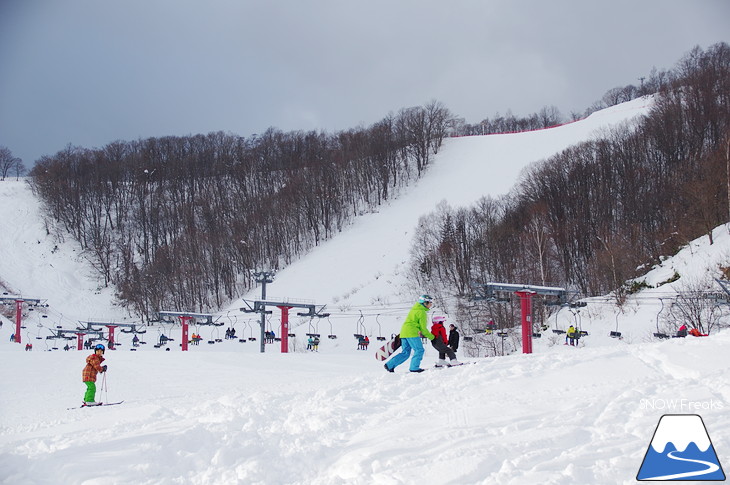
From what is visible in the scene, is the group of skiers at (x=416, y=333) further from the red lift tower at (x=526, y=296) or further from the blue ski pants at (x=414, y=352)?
the red lift tower at (x=526, y=296)

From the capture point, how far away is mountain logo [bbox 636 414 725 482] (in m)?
4.45

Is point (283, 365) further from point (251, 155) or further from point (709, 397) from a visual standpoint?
point (251, 155)

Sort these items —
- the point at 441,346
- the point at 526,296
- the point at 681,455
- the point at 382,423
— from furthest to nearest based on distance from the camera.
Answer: the point at 526,296 < the point at 441,346 < the point at 382,423 < the point at 681,455

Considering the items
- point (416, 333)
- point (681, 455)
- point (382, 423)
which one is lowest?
point (382, 423)

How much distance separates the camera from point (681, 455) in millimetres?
4633

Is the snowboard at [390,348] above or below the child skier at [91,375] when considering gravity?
above

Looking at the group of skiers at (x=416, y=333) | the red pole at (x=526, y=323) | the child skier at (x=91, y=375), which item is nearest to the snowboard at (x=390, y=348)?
the group of skiers at (x=416, y=333)

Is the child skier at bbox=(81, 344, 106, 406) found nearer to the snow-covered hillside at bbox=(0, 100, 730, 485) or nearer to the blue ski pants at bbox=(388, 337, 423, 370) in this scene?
the snow-covered hillside at bbox=(0, 100, 730, 485)

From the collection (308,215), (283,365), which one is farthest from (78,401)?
(308,215)

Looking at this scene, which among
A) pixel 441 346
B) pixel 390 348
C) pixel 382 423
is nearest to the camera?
pixel 382 423

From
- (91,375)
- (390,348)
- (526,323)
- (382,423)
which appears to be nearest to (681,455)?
(382,423)

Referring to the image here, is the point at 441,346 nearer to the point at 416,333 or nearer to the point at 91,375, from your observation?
the point at 416,333

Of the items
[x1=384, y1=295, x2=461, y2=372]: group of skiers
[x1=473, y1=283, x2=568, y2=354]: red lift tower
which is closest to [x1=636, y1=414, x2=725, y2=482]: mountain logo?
[x1=384, y1=295, x2=461, y2=372]: group of skiers

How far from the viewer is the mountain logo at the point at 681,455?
445 cm
